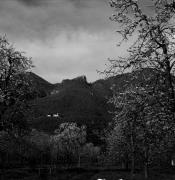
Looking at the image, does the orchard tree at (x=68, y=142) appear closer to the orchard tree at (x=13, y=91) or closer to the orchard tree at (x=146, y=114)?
the orchard tree at (x=13, y=91)

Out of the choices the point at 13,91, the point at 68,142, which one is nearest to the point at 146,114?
the point at 13,91

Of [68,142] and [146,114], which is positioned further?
[68,142]

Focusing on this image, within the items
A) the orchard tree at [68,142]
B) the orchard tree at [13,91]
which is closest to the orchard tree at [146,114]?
the orchard tree at [13,91]

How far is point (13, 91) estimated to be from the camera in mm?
40000

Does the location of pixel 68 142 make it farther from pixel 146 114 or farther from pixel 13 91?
pixel 146 114

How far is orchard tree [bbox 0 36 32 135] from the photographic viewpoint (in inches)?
1507

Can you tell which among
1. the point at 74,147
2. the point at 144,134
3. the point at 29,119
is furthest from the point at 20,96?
the point at 74,147

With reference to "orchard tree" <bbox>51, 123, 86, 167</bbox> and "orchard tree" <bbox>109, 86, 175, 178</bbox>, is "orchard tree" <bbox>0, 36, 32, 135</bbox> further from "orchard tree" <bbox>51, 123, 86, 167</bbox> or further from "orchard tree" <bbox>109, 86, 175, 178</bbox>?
"orchard tree" <bbox>51, 123, 86, 167</bbox>

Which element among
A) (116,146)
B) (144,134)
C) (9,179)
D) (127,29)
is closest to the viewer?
(127,29)

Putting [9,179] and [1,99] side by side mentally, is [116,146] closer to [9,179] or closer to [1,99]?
[9,179]

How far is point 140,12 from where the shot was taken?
2120cm

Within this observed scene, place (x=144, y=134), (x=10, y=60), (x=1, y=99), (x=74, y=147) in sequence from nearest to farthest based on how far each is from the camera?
1. (x=144, y=134)
2. (x=1, y=99)
3. (x=10, y=60)
4. (x=74, y=147)

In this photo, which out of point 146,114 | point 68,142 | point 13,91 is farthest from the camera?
point 68,142

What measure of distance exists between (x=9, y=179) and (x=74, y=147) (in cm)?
10212
